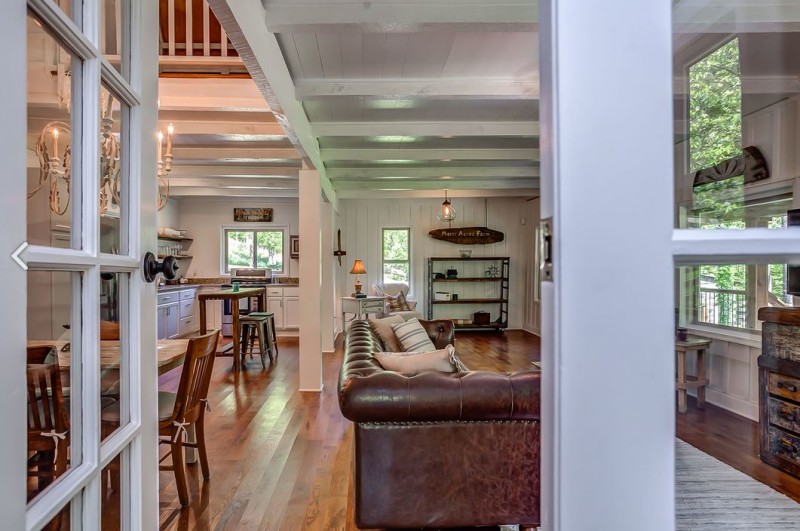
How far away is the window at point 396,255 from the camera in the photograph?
8562 mm

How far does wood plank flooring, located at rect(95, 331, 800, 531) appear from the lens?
0.65 m

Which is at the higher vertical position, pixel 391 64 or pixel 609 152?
pixel 391 64

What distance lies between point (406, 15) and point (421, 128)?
1.95m

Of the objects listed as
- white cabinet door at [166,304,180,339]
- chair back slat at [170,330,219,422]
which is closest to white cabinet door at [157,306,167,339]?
white cabinet door at [166,304,180,339]

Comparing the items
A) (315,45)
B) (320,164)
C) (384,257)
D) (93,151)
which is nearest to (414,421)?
(93,151)

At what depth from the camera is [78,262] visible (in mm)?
610

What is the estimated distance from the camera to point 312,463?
9.25ft

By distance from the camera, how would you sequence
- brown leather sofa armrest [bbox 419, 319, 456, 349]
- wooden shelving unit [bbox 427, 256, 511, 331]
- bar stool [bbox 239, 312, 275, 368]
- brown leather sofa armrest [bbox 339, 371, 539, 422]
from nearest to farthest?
brown leather sofa armrest [bbox 339, 371, 539, 422], brown leather sofa armrest [bbox 419, 319, 456, 349], bar stool [bbox 239, 312, 275, 368], wooden shelving unit [bbox 427, 256, 511, 331]

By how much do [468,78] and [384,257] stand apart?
18.6ft

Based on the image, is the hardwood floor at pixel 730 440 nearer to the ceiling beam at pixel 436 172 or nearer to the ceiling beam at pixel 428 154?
the ceiling beam at pixel 428 154

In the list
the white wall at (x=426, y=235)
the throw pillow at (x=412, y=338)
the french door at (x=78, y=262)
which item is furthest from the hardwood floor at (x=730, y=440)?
the white wall at (x=426, y=235)

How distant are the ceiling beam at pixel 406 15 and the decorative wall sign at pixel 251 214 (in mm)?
6638

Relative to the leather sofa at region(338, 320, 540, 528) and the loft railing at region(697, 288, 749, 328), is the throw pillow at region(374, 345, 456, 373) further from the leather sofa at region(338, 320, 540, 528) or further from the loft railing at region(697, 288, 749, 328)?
the loft railing at region(697, 288, 749, 328)

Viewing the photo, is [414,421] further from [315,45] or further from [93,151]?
[315,45]
